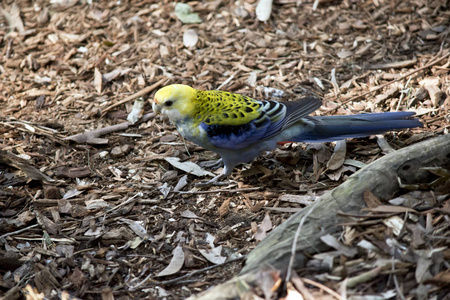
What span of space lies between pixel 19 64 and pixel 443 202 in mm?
7297

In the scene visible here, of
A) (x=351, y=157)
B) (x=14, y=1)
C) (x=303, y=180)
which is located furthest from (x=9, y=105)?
(x=351, y=157)

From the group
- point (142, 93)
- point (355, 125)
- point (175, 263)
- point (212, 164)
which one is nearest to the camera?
point (175, 263)

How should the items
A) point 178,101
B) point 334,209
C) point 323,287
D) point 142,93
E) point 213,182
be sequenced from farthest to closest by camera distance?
point 142,93
point 213,182
point 178,101
point 334,209
point 323,287

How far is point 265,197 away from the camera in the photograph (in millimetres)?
5445

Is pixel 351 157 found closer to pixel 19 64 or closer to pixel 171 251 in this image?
pixel 171 251

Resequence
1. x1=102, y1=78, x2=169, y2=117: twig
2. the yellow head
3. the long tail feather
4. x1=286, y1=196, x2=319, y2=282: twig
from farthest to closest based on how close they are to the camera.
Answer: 1. x1=102, y1=78, x2=169, y2=117: twig
2. the yellow head
3. the long tail feather
4. x1=286, y1=196, x2=319, y2=282: twig

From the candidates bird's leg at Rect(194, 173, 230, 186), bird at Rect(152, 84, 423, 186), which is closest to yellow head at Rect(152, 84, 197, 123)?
bird at Rect(152, 84, 423, 186)

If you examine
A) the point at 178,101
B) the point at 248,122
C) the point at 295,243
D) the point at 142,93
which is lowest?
the point at 142,93

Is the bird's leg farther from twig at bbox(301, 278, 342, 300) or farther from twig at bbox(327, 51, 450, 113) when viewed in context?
twig at bbox(301, 278, 342, 300)

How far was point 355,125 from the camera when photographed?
218 inches

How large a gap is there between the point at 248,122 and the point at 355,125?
133 centimetres

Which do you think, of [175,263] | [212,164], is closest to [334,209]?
[175,263]

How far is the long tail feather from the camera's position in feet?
17.7

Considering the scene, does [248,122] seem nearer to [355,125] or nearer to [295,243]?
[355,125]
